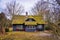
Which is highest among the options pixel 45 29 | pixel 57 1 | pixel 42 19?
pixel 57 1

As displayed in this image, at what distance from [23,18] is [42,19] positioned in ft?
19.1

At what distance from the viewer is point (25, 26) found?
43.5m

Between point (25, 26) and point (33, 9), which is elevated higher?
point (33, 9)

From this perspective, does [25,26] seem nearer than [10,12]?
Yes

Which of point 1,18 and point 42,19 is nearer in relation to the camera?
point 1,18

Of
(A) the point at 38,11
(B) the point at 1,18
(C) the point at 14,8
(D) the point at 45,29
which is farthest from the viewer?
(C) the point at 14,8

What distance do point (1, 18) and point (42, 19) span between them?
57.5ft

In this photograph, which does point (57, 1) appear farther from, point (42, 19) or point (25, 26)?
point (42, 19)

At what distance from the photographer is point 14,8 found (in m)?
61.8

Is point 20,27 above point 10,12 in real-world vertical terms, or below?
below

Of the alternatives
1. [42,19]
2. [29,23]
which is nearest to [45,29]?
[42,19]

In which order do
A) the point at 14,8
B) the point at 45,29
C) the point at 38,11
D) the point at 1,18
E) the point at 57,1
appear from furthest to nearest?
the point at 14,8, the point at 38,11, the point at 45,29, the point at 1,18, the point at 57,1

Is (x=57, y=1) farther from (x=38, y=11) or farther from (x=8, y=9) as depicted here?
(x=8, y=9)

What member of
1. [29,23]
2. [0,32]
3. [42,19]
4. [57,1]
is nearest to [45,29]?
[42,19]
